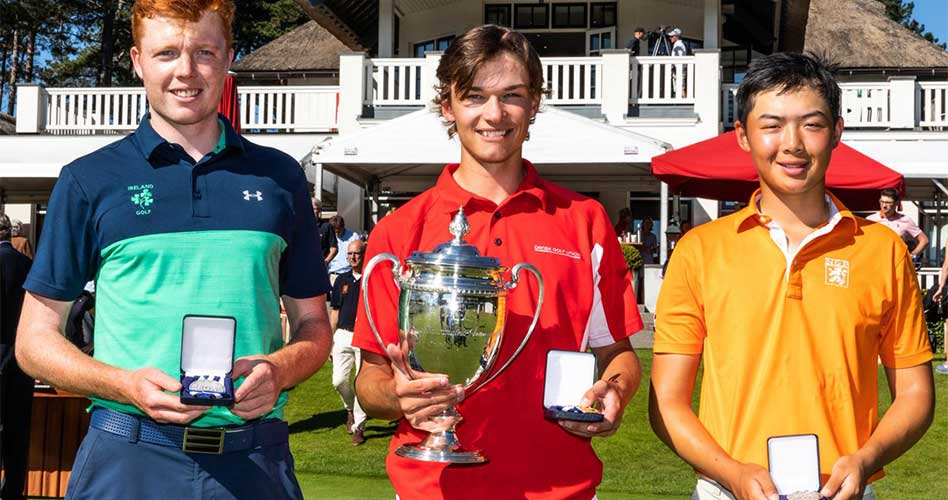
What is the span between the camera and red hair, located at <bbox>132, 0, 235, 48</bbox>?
9.21 ft

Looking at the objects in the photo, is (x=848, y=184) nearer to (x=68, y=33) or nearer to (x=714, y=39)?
(x=714, y=39)

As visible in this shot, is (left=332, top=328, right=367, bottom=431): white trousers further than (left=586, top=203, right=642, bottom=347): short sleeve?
Yes

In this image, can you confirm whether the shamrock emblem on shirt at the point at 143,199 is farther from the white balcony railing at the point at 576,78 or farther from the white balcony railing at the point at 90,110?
the white balcony railing at the point at 90,110

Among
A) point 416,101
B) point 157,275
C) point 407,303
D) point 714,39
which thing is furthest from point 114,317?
point 714,39

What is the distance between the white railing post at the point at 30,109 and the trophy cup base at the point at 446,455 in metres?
Answer: 20.4

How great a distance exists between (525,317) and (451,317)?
0.26 meters

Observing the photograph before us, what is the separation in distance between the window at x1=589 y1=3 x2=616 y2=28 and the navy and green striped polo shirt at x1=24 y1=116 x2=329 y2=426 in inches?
853

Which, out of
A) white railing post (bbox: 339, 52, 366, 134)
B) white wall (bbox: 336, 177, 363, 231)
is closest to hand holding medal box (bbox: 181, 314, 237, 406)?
white railing post (bbox: 339, 52, 366, 134)

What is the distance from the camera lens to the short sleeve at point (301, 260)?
303cm

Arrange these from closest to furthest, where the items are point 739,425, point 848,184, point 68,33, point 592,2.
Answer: point 739,425 → point 848,184 → point 592,2 → point 68,33

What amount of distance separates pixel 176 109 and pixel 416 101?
17253mm

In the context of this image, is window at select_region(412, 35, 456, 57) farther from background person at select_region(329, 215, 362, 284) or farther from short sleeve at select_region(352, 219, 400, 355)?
short sleeve at select_region(352, 219, 400, 355)

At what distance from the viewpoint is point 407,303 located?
279 cm

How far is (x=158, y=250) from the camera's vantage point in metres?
2.74
